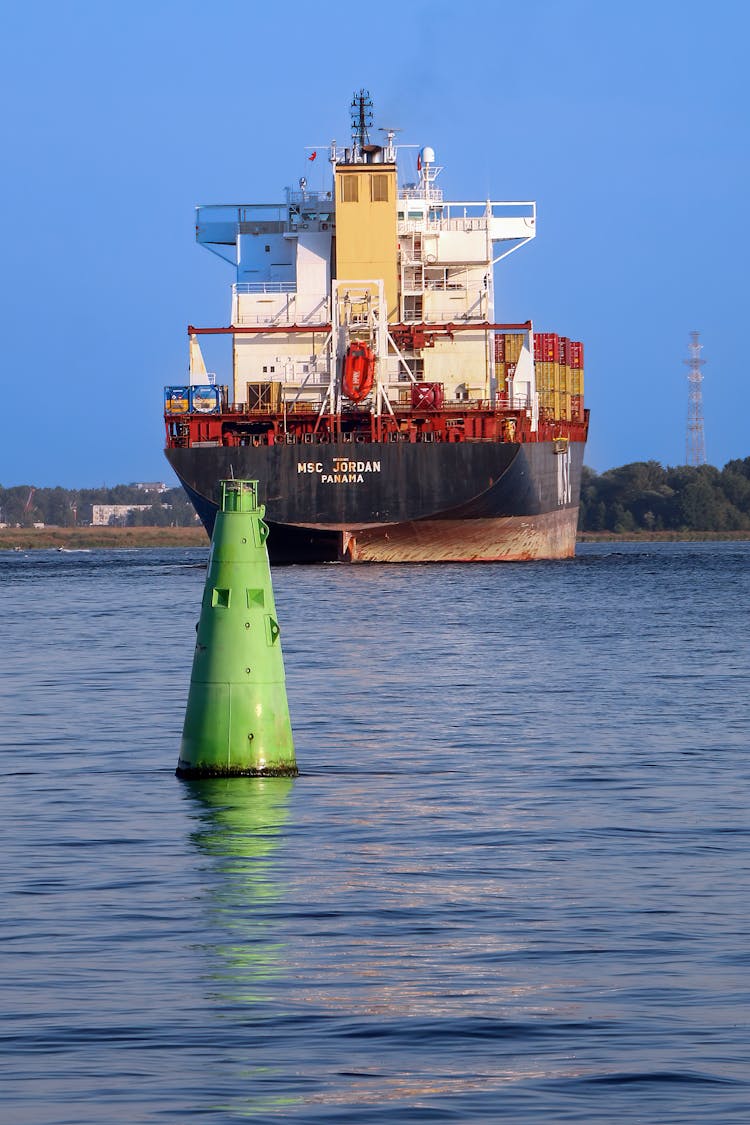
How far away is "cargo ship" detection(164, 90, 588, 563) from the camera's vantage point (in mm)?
59000

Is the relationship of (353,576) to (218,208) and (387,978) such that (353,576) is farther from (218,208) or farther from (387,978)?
(387,978)

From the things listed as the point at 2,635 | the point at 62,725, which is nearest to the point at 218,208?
the point at 2,635

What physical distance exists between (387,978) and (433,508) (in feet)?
163

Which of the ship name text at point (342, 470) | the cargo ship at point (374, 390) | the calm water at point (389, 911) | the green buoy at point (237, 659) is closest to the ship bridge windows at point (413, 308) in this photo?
the cargo ship at point (374, 390)

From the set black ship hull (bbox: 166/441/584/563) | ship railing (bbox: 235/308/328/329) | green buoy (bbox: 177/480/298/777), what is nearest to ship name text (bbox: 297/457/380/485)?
black ship hull (bbox: 166/441/584/563)

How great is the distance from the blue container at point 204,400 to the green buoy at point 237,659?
4916cm

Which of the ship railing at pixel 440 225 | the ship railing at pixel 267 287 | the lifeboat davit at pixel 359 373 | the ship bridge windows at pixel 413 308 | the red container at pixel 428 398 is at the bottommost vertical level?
the red container at pixel 428 398

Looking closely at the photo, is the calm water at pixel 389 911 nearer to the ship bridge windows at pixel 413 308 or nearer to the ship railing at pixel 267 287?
the ship bridge windows at pixel 413 308

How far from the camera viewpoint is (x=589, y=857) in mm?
12773

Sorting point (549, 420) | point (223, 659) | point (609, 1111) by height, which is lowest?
point (609, 1111)

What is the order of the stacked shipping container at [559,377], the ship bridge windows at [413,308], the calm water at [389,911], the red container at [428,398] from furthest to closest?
the stacked shipping container at [559,377] < the ship bridge windows at [413,308] < the red container at [428,398] < the calm water at [389,911]

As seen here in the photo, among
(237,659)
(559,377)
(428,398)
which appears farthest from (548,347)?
(237,659)

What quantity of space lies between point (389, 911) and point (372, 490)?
4771 cm

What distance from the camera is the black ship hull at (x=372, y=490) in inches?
2304
